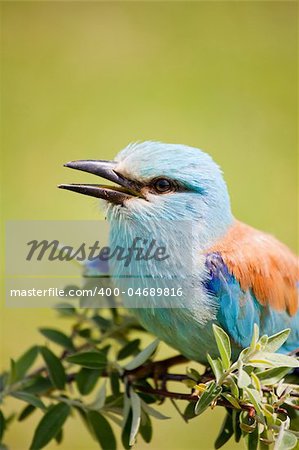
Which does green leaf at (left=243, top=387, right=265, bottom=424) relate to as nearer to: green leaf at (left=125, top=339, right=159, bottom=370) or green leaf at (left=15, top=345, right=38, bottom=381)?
green leaf at (left=125, top=339, right=159, bottom=370)

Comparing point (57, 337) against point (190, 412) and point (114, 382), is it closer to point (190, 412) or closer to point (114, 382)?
→ point (114, 382)

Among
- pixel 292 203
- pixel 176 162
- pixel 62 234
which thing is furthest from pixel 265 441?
pixel 292 203

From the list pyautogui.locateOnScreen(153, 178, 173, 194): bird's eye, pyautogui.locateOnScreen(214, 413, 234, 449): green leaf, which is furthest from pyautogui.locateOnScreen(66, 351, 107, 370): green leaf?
pyautogui.locateOnScreen(153, 178, 173, 194): bird's eye

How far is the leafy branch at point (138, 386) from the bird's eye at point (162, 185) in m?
0.40

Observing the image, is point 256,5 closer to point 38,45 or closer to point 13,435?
point 38,45

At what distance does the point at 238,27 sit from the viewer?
554cm

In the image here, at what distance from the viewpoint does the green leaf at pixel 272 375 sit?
1598 mm

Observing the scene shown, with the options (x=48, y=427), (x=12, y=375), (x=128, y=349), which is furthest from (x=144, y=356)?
(x=12, y=375)

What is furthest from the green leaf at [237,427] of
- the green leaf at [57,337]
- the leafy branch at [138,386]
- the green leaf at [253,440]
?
the green leaf at [57,337]

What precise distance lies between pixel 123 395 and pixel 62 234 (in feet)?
1.99

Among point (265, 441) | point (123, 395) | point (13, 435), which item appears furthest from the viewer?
point (13, 435)

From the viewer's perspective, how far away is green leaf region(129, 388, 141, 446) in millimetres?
1719

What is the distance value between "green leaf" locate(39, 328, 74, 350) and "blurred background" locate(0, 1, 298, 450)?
1433 mm

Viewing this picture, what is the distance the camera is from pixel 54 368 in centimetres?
200
